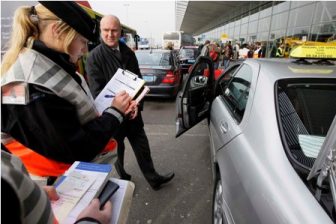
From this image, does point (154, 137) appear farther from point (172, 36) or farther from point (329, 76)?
point (172, 36)

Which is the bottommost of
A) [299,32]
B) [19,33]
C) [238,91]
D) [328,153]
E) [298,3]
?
[238,91]

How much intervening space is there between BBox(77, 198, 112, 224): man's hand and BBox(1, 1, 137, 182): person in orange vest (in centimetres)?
33

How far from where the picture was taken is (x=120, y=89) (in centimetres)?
186

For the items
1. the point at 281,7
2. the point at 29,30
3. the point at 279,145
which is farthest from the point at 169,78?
the point at 281,7

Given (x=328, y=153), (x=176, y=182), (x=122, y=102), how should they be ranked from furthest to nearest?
1. (x=176, y=182)
2. (x=122, y=102)
3. (x=328, y=153)

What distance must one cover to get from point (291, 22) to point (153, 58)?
11.6 meters

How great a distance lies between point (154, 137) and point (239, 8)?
27873 millimetres

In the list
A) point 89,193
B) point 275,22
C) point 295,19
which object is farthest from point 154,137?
point 275,22

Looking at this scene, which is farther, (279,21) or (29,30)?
(279,21)

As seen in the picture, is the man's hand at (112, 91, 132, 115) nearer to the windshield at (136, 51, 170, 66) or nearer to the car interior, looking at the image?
the car interior

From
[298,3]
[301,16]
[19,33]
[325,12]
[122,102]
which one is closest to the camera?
[19,33]

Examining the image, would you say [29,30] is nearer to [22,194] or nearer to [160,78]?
[22,194]

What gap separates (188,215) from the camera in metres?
2.66

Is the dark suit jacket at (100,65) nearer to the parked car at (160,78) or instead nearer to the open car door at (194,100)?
the open car door at (194,100)
